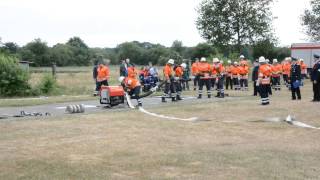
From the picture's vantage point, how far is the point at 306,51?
48031mm

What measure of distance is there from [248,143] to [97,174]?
4317mm

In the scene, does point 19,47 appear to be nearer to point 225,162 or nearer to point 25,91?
point 25,91

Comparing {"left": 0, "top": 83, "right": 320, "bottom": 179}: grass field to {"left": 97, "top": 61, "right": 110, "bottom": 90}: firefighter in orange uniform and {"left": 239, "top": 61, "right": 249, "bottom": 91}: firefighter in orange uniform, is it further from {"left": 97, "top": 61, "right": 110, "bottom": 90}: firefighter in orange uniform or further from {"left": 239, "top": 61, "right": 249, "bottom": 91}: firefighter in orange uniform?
{"left": 239, "top": 61, "right": 249, "bottom": 91}: firefighter in orange uniform

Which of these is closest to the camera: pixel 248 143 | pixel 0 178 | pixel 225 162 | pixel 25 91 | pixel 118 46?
pixel 0 178

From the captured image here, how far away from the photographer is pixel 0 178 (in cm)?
836

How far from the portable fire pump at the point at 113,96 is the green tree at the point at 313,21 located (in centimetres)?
4776

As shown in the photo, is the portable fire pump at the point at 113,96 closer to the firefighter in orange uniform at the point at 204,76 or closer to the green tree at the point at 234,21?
the firefighter in orange uniform at the point at 204,76

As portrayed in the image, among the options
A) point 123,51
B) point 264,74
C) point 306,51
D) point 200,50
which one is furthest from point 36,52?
point 264,74

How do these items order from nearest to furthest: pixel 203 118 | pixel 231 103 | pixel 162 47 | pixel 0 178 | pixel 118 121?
pixel 0 178 < pixel 118 121 < pixel 203 118 < pixel 231 103 < pixel 162 47

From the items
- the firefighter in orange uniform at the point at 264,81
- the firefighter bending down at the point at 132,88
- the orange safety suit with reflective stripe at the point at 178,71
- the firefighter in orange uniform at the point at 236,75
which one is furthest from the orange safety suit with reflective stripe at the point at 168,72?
the firefighter in orange uniform at the point at 236,75

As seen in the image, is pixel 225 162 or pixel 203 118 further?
pixel 203 118

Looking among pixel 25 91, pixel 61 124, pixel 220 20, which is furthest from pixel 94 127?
pixel 220 20

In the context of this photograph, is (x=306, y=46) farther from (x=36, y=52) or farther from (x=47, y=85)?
(x=36, y=52)

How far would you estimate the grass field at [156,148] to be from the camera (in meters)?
8.92
